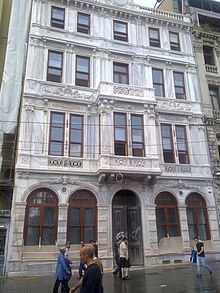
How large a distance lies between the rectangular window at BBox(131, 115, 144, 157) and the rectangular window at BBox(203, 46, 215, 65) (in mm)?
9943

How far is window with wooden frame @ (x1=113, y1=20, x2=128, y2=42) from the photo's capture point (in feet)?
71.3

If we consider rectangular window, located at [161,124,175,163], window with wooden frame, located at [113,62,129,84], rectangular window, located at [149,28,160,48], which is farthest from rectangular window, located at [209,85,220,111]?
window with wooden frame, located at [113,62,129,84]

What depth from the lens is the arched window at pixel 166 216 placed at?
17.4 meters

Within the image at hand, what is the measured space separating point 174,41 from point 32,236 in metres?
18.9

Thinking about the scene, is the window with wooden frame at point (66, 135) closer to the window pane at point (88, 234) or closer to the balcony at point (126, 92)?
the balcony at point (126, 92)

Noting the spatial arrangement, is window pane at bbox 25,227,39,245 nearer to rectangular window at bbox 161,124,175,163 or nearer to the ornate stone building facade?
the ornate stone building facade

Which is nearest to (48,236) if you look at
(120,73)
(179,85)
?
(120,73)

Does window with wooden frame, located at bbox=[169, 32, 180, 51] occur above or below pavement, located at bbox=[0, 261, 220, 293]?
above

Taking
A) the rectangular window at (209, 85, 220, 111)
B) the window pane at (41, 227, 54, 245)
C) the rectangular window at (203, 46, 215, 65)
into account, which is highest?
the rectangular window at (203, 46, 215, 65)

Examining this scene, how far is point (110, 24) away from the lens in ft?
71.2

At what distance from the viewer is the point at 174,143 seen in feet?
64.4

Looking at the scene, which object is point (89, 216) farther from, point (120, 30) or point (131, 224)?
point (120, 30)

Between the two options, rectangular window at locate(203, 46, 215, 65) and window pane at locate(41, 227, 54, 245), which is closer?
window pane at locate(41, 227, 54, 245)

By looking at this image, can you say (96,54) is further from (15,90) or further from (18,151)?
(18,151)
